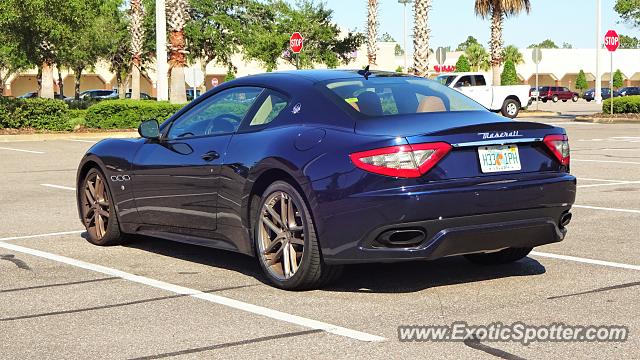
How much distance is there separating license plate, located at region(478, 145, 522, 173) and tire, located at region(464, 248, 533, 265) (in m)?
1.14

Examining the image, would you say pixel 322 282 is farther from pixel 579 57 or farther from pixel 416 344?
pixel 579 57

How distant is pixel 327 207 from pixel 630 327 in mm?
2024

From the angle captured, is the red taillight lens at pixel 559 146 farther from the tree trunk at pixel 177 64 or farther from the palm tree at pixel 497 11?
the palm tree at pixel 497 11

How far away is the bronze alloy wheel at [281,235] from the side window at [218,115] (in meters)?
0.91

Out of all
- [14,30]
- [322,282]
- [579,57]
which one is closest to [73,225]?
[322,282]

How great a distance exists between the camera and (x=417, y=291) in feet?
23.4

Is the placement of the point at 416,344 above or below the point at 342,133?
below

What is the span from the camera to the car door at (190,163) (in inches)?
312

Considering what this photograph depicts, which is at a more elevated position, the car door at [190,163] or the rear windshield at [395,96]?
the rear windshield at [395,96]

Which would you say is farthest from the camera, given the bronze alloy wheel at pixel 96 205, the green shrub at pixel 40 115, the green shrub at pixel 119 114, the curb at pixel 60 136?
the green shrub at pixel 119 114

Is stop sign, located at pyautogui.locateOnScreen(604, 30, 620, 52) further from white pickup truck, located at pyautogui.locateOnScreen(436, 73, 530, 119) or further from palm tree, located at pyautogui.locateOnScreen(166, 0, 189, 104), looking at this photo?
palm tree, located at pyautogui.locateOnScreen(166, 0, 189, 104)

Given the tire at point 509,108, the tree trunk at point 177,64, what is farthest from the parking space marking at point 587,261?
the tire at point 509,108

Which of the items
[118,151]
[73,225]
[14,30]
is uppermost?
[14,30]

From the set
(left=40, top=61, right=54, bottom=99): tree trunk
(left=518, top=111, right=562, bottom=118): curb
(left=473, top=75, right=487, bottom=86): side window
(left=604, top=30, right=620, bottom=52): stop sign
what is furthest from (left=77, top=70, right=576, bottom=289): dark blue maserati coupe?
(left=40, top=61, right=54, bottom=99): tree trunk
